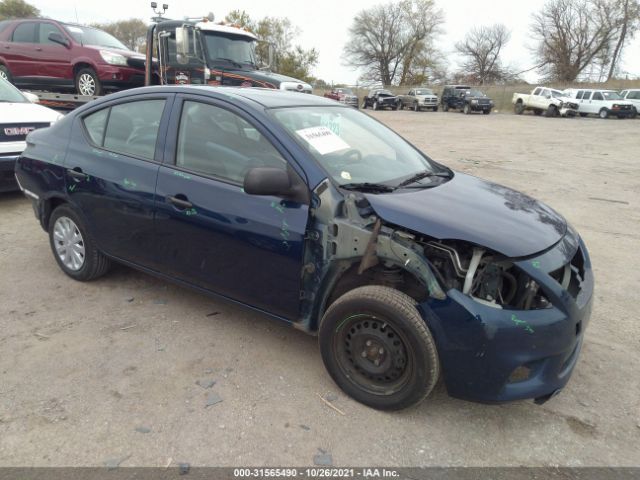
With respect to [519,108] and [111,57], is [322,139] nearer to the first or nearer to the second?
[111,57]

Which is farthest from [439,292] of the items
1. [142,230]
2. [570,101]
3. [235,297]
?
[570,101]

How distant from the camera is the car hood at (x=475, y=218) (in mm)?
2443

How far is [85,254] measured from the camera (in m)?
3.96

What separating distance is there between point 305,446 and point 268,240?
1.15 m

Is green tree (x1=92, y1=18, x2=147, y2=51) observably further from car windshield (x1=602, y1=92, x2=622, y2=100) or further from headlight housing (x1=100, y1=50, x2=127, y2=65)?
headlight housing (x1=100, y1=50, x2=127, y2=65)

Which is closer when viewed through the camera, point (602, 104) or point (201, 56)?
point (201, 56)

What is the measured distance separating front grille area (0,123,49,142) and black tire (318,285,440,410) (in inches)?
210

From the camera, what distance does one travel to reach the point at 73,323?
3455mm

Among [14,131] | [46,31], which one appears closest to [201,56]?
[46,31]

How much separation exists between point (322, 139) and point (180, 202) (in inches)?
40.3

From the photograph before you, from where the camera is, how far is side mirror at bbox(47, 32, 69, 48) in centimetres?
949

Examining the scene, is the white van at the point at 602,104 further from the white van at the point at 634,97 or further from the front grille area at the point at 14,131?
the front grille area at the point at 14,131

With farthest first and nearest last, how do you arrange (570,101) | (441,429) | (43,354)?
(570,101)
(43,354)
(441,429)

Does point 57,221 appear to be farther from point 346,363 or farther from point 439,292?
point 439,292
